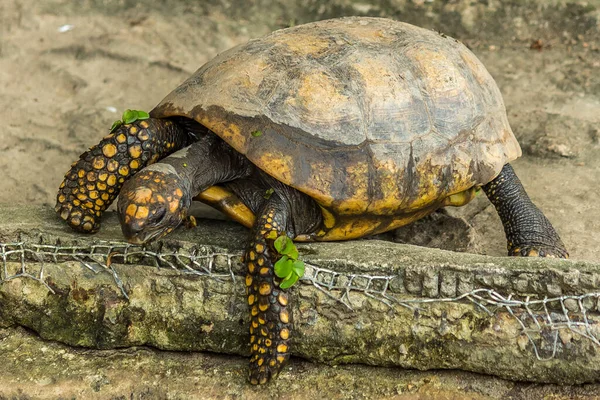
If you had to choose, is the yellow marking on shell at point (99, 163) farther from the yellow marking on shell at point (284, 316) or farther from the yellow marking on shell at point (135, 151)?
the yellow marking on shell at point (284, 316)

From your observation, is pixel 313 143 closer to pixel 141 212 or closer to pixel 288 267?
pixel 288 267

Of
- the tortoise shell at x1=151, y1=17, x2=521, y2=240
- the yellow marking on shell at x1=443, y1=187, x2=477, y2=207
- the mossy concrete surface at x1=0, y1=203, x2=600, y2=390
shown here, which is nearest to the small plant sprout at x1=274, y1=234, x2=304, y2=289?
the mossy concrete surface at x1=0, y1=203, x2=600, y2=390

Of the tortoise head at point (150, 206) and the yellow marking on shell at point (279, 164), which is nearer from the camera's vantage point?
the tortoise head at point (150, 206)

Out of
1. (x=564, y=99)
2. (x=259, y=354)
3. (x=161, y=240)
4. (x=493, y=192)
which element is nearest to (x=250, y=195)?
(x=161, y=240)

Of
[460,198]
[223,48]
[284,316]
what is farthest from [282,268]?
[223,48]

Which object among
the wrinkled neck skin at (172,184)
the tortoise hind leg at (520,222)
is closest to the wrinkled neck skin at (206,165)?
the wrinkled neck skin at (172,184)

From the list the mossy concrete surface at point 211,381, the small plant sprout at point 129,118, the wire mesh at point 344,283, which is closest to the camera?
the wire mesh at point 344,283

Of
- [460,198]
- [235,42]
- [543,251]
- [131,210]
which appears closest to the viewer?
[131,210]
